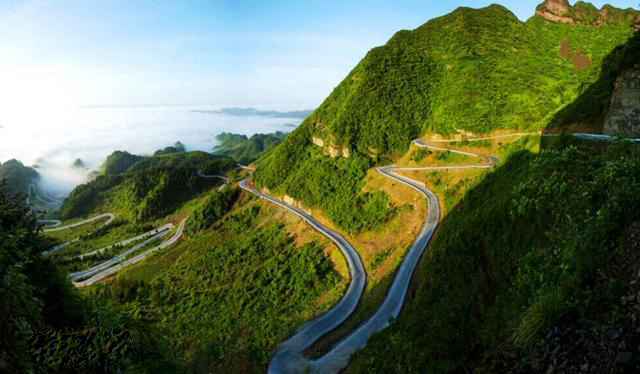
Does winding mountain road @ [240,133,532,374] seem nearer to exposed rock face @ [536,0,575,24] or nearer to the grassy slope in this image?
the grassy slope

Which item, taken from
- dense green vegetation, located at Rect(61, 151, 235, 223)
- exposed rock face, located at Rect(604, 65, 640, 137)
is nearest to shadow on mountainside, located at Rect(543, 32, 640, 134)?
exposed rock face, located at Rect(604, 65, 640, 137)

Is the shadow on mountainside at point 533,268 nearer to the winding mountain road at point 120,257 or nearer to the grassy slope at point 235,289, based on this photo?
the grassy slope at point 235,289

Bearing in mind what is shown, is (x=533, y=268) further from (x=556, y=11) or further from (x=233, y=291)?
(x=556, y=11)

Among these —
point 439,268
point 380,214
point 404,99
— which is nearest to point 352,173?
point 380,214

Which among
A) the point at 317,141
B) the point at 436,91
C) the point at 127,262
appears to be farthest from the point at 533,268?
the point at 127,262

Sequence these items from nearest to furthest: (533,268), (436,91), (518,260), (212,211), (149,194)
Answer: (533,268), (518,260), (436,91), (212,211), (149,194)

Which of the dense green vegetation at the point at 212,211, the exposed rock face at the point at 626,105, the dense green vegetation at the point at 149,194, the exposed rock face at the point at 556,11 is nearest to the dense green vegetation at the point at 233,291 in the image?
the dense green vegetation at the point at 212,211

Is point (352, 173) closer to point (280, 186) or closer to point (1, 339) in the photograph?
Result: point (280, 186)
